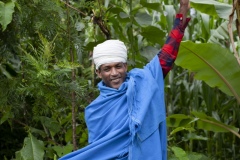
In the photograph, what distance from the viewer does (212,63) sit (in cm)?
394

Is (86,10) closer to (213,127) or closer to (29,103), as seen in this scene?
(29,103)

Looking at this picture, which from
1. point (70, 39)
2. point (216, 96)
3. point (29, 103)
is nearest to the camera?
point (70, 39)

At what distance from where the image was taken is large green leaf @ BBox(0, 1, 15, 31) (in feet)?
10.5

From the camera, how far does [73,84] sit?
3549mm

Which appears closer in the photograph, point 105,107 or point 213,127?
point 105,107

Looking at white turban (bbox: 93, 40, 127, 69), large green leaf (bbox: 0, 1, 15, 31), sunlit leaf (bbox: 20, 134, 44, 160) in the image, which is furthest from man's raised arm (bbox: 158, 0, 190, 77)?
sunlit leaf (bbox: 20, 134, 44, 160)

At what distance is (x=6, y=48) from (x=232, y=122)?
272 cm

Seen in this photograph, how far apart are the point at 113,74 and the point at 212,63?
1336mm

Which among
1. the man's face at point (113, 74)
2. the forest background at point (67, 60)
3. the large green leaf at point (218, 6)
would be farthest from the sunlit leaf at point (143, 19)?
the man's face at point (113, 74)

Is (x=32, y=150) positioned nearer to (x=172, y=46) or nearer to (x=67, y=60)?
(x=67, y=60)

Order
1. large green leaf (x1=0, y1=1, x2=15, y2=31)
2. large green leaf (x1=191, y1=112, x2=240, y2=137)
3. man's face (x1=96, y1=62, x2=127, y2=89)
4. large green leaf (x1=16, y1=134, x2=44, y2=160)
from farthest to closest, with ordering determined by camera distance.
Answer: large green leaf (x1=191, y1=112, x2=240, y2=137), large green leaf (x1=16, y1=134, x2=44, y2=160), large green leaf (x1=0, y1=1, x2=15, y2=31), man's face (x1=96, y1=62, x2=127, y2=89)

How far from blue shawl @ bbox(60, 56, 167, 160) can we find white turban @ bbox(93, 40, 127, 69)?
108mm

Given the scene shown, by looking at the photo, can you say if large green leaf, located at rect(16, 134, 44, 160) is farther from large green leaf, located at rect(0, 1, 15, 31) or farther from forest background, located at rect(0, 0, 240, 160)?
large green leaf, located at rect(0, 1, 15, 31)

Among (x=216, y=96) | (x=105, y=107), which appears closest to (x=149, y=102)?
(x=105, y=107)
